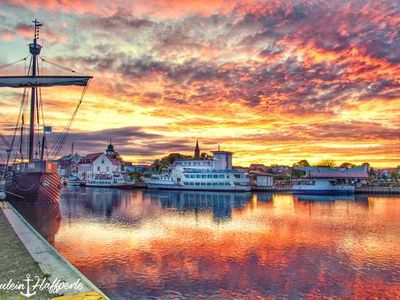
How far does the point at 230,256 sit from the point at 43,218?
2211 cm

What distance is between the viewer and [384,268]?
18.9m

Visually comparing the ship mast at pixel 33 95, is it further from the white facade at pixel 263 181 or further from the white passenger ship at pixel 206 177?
the white facade at pixel 263 181

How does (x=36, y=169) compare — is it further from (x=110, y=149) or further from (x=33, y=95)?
(x=110, y=149)

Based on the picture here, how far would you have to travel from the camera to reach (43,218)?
3491 centimetres

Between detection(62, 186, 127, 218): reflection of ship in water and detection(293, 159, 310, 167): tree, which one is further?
detection(293, 159, 310, 167): tree

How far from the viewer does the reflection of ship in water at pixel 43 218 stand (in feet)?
90.9

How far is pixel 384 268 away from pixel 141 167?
17371 cm

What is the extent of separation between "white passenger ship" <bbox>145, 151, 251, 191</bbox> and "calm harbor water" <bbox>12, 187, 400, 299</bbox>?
52.5m

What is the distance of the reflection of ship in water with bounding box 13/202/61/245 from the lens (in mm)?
27692

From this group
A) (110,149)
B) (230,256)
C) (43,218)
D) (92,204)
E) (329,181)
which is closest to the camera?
(230,256)

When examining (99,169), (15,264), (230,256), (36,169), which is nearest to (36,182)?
(36,169)

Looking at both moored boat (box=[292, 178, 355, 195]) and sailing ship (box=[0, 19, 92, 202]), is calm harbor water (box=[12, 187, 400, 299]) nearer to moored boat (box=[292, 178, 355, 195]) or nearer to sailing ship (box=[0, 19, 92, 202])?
sailing ship (box=[0, 19, 92, 202])

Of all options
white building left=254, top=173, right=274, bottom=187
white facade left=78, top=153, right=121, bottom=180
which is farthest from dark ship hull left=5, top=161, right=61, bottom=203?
white facade left=78, top=153, right=121, bottom=180

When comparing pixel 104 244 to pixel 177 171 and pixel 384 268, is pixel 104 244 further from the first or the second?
pixel 177 171
